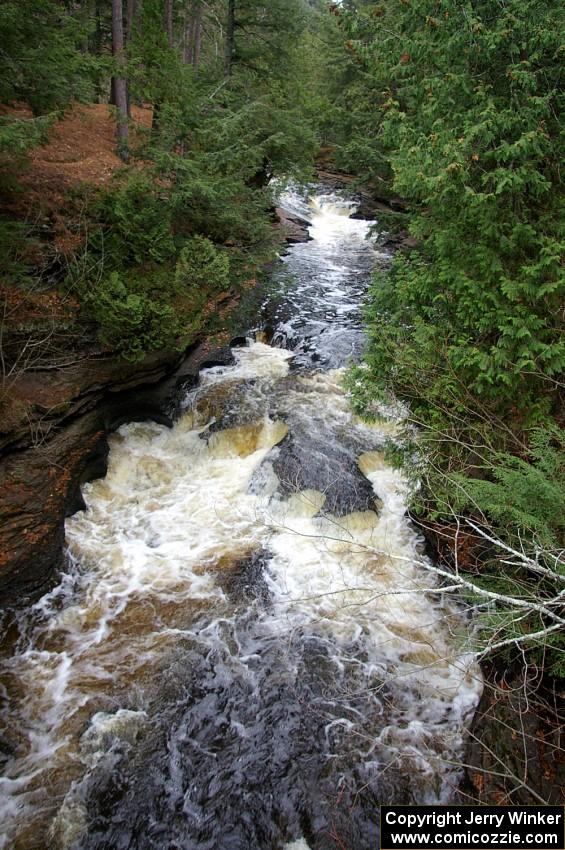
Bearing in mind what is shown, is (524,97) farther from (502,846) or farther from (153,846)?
(153,846)

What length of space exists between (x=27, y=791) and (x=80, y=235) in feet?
27.4

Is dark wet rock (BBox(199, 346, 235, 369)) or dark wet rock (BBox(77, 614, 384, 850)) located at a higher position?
dark wet rock (BBox(199, 346, 235, 369))

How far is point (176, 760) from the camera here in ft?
16.9

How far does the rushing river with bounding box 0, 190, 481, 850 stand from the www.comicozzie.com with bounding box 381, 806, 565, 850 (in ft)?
0.54

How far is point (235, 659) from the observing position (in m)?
6.24

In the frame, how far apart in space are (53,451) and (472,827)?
7.30 meters

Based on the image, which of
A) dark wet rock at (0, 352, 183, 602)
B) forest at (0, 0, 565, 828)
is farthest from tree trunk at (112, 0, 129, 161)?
dark wet rock at (0, 352, 183, 602)

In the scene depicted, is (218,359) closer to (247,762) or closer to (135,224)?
(135,224)

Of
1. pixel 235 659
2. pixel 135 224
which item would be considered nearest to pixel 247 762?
pixel 235 659

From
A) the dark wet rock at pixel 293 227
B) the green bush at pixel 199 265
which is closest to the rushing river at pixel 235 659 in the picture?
the green bush at pixel 199 265

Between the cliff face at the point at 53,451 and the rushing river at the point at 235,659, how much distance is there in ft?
1.29

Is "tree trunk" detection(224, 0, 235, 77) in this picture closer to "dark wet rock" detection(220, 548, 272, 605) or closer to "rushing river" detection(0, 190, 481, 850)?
"rushing river" detection(0, 190, 481, 850)

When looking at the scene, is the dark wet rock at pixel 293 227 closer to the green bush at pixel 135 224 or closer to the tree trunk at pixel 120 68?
the tree trunk at pixel 120 68

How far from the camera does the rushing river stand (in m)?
4.77
